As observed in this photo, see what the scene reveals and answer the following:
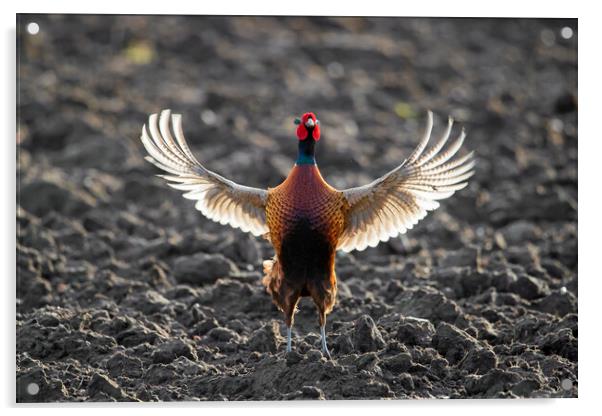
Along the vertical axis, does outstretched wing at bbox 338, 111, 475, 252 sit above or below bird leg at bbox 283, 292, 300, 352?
above

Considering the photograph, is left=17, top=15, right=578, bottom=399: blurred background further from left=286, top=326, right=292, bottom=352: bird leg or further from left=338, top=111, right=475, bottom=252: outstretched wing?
left=338, top=111, right=475, bottom=252: outstretched wing

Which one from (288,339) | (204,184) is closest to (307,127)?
(204,184)

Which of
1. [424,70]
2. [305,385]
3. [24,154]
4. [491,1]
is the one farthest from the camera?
[424,70]

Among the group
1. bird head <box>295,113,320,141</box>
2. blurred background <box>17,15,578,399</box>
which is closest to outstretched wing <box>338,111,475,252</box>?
bird head <box>295,113,320,141</box>

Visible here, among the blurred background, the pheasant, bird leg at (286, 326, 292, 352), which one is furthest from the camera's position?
the blurred background

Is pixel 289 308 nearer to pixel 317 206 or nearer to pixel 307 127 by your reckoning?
pixel 317 206

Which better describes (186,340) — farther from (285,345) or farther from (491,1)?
(491,1)
